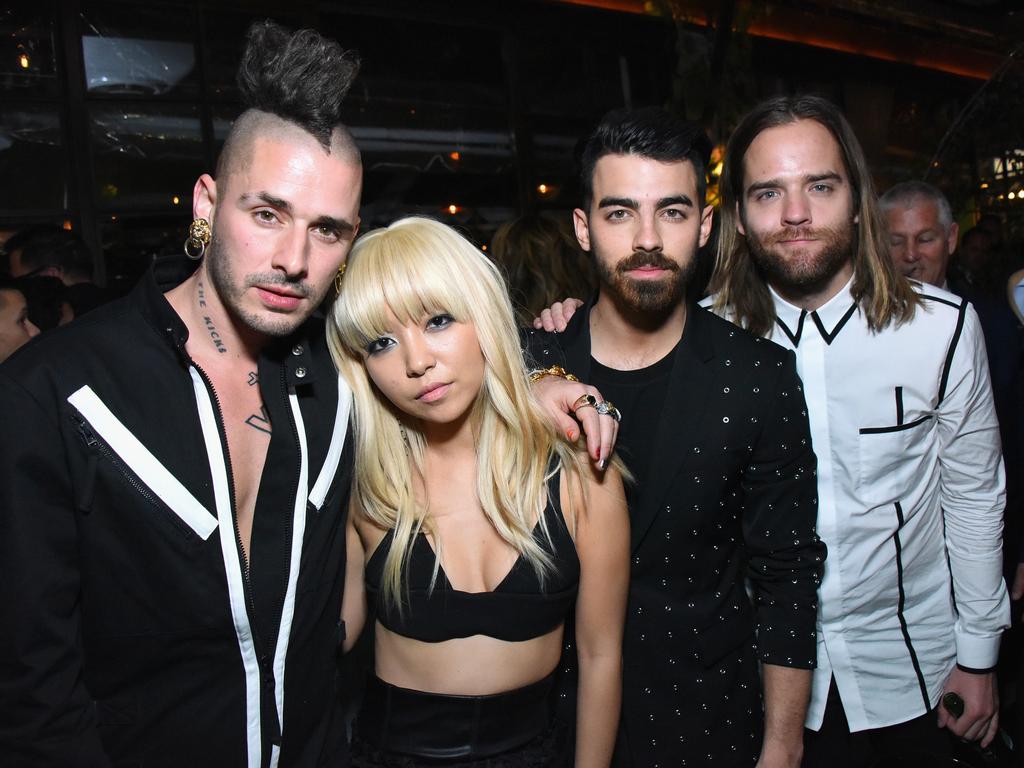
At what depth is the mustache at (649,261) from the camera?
74.5 inches

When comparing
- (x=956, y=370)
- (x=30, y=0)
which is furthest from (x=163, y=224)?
(x=956, y=370)

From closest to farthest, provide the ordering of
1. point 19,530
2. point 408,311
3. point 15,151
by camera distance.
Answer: point 19,530 → point 408,311 → point 15,151

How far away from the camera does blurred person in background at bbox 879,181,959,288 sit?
3.49m

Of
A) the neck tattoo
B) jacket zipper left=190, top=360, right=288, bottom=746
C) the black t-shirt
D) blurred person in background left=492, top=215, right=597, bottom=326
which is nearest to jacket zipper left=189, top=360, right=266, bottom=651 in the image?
jacket zipper left=190, top=360, right=288, bottom=746

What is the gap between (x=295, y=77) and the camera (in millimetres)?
1568

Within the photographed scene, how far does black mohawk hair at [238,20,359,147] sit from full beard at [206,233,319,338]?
294 millimetres

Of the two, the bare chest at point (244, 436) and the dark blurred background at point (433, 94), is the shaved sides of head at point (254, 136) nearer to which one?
the bare chest at point (244, 436)

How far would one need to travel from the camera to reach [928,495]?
210cm

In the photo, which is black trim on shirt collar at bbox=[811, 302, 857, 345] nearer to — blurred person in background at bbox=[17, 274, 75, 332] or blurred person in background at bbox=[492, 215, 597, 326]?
blurred person in background at bbox=[492, 215, 597, 326]

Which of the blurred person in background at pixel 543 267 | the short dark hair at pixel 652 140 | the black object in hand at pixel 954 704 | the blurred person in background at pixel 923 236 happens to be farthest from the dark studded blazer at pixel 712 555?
the blurred person in background at pixel 923 236

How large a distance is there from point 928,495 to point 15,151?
5.24 meters

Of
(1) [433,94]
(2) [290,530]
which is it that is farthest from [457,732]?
(1) [433,94]

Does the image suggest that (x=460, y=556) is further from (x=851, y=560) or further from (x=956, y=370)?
(x=956, y=370)

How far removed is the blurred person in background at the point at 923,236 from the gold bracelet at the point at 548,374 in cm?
222
